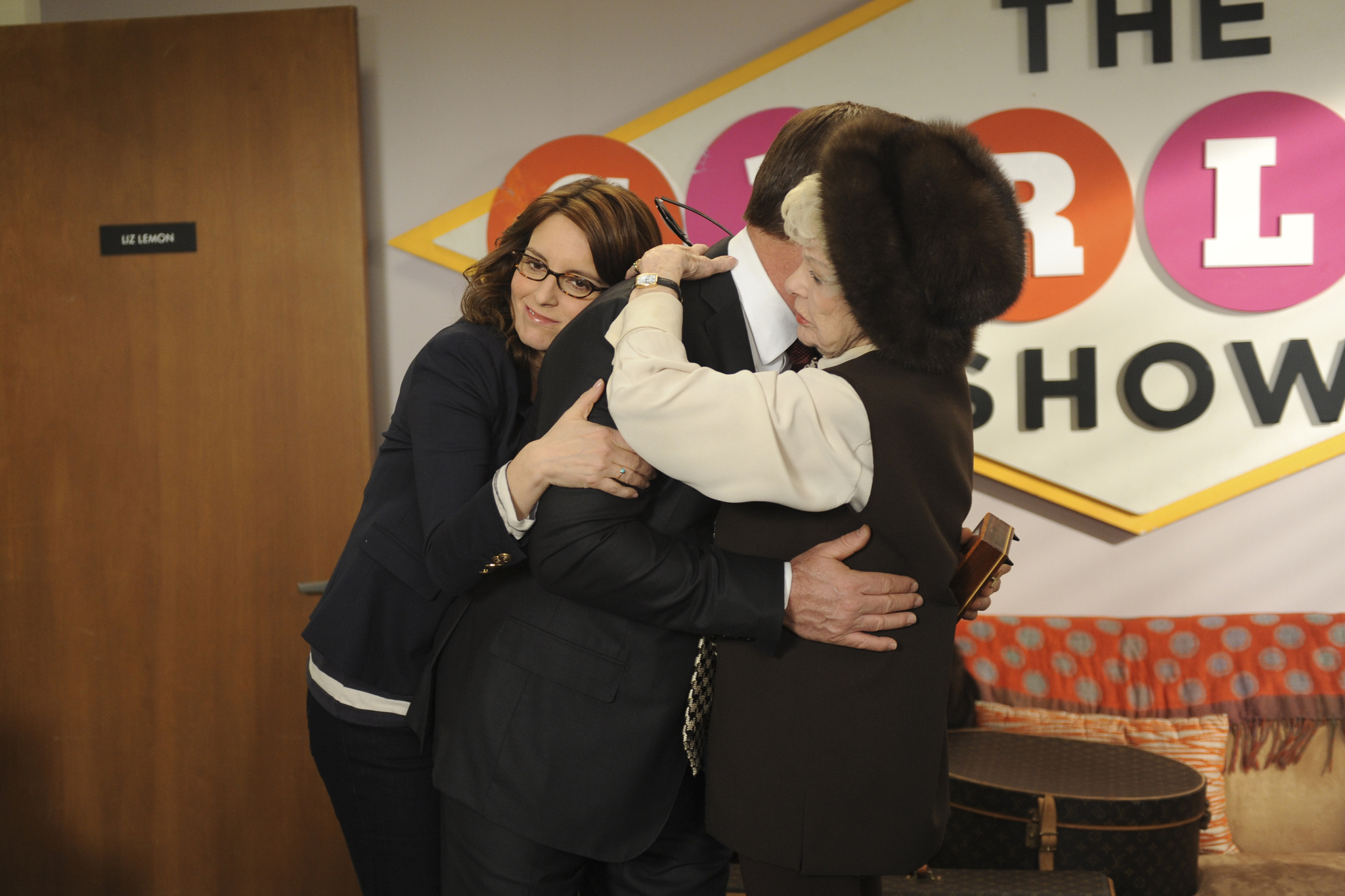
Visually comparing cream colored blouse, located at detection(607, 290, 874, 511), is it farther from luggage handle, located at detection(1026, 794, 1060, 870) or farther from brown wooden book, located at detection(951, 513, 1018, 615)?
luggage handle, located at detection(1026, 794, 1060, 870)

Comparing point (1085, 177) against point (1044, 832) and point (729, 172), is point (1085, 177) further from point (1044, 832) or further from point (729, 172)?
point (1044, 832)

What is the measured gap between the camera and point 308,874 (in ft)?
8.39

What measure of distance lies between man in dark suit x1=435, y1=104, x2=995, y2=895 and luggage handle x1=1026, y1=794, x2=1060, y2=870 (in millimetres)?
1349

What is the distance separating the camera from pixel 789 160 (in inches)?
45.1

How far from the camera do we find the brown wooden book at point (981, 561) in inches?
44.5

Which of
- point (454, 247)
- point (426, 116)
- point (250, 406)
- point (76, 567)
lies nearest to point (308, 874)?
point (76, 567)

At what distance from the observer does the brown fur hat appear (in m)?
0.92

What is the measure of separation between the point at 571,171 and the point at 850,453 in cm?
199

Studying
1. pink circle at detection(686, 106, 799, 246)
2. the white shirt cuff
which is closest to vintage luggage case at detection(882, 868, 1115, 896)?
the white shirt cuff

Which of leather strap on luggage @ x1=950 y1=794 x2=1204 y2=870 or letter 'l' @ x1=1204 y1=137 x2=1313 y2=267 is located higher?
letter 'l' @ x1=1204 y1=137 x2=1313 y2=267

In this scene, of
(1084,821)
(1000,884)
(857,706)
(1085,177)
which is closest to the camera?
(857,706)

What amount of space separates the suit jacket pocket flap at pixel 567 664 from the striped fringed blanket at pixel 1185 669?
67.7 inches

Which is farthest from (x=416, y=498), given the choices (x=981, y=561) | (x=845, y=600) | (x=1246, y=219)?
(x=1246, y=219)

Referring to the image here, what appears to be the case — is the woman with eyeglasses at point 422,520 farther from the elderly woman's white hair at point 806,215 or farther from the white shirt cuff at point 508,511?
the elderly woman's white hair at point 806,215
